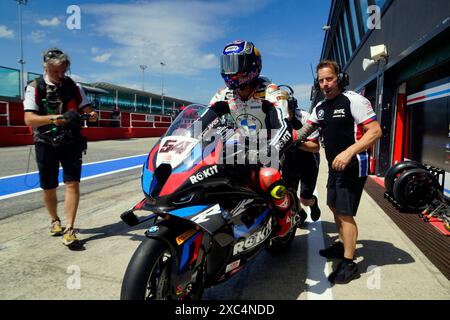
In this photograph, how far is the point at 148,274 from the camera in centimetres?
193

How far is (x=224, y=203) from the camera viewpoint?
90.0 inches

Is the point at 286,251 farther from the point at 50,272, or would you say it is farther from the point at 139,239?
the point at 50,272

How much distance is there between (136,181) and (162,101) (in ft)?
128

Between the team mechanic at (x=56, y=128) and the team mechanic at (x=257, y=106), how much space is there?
6.16 ft

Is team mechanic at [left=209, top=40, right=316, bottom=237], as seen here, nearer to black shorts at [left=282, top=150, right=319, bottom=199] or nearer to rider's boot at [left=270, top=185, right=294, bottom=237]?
rider's boot at [left=270, top=185, right=294, bottom=237]

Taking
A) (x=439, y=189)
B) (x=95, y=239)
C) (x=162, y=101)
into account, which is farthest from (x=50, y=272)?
(x=162, y=101)

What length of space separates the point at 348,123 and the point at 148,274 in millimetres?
2250

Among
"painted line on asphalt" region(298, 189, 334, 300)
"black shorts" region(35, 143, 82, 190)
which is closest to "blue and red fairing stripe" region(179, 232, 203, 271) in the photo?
"painted line on asphalt" region(298, 189, 334, 300)

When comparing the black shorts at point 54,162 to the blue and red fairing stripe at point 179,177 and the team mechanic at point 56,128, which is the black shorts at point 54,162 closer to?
the team mechanic at point 56,128

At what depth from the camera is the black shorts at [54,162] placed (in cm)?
385

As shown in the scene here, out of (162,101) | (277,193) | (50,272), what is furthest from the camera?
(162,101)

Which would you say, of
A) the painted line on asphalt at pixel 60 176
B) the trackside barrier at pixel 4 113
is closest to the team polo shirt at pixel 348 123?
the painted line on asphalt at pixel 60 176

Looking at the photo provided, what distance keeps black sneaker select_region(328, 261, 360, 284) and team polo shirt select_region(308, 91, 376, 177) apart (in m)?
0.86

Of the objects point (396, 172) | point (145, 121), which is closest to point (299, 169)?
point (396, 172)
